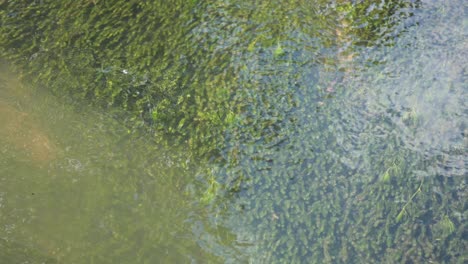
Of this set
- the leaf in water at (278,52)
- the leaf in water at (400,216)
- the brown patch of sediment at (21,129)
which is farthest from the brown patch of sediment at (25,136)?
the leaf in water at (400,216)

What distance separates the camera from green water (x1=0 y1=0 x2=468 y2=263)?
279 centimetres

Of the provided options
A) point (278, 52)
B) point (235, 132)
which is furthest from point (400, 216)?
point (278, 52)

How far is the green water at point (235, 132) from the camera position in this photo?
2793 mm

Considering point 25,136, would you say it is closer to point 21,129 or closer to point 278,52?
point 21,129

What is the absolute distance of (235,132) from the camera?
3.25m

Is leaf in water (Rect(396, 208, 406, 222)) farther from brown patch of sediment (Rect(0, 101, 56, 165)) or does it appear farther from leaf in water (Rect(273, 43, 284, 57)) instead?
brown patch of sediment (Rect(0, 101, 56, 165))

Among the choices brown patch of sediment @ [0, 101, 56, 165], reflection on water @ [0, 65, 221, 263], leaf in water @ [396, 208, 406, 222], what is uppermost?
brown patch of sediment @ [0, 101, 56, 165]

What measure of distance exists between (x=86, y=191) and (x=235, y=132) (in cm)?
100

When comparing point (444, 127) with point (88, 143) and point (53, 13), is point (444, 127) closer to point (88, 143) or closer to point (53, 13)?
point (88, 143)

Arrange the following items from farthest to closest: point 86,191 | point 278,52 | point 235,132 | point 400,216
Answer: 1. point 278,52
2. point 235,132
3. point 86,191
4. point 400,216

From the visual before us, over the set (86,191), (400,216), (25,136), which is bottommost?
(400,216)

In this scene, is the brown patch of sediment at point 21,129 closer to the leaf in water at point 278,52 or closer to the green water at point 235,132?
the green water at point 235,132

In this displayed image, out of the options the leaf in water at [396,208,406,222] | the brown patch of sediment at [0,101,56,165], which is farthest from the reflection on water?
the leaf in water at [396,208,406,222]

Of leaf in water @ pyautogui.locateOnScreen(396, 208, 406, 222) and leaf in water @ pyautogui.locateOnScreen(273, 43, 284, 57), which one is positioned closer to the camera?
leaf in water @ pyautogui.locateOnScreen(396, 208, 406, 222)
